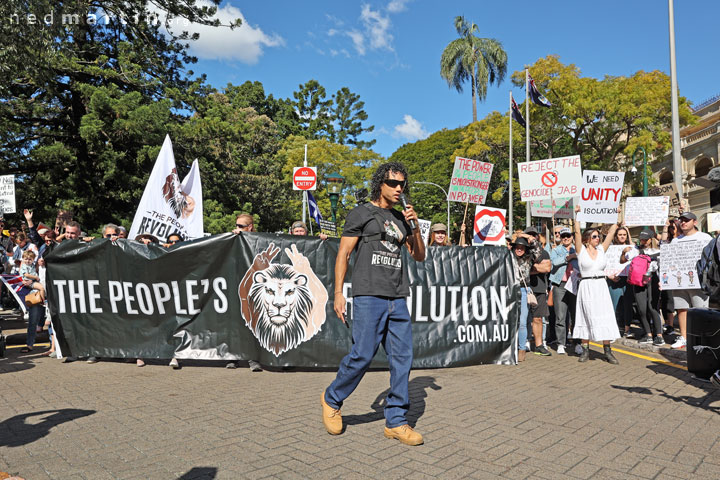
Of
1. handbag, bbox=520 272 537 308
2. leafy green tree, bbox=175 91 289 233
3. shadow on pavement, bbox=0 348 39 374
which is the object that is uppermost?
leafy green tree, bbox=175 91 289 233

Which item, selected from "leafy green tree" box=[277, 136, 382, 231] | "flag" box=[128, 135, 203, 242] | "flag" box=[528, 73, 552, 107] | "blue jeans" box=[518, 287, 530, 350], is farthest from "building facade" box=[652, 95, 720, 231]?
"flag" box=[128, 135, 203, 242]

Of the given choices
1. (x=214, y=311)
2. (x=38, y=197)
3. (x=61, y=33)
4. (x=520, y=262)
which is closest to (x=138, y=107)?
(x=38, y=197)

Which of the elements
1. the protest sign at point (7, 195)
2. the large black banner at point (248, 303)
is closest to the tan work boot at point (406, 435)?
the large black banner at point (248, 303)

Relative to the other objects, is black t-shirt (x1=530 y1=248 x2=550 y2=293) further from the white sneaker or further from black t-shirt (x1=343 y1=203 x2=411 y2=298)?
black t-shirt (x1=343 y1=203 x2=411 y2=298)

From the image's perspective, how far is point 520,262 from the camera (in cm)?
777

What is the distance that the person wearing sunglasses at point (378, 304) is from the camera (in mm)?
3824

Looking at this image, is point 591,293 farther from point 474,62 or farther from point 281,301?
point 474,62

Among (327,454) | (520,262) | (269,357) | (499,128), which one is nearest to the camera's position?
(327,454)

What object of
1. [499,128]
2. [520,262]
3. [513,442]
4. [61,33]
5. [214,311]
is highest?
[499,128]

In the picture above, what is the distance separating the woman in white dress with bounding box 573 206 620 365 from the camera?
710cm

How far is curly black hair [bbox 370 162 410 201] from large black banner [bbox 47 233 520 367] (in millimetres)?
2680

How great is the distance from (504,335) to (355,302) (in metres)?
3.78

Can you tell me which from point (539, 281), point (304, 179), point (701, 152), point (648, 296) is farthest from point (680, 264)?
point (701, 152)

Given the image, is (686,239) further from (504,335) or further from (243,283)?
(243,283)
